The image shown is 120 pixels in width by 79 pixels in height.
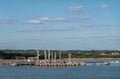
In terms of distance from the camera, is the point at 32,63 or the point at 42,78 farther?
the point at 32,63

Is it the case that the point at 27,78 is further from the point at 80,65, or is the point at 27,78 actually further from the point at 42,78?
the point at 80,65

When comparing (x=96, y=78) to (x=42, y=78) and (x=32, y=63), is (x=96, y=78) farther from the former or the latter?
(x=32, y=63)

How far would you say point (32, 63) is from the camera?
572ft

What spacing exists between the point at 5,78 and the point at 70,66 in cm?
6951

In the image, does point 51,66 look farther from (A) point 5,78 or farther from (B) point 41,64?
(A) point 5,78

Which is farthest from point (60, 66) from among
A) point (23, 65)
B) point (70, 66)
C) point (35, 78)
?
point (35, 78)

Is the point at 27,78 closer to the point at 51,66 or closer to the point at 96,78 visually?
the point at 96,78

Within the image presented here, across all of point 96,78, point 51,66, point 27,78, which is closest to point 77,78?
point 96,78

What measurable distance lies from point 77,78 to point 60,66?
2750 inches

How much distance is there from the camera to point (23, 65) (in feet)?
586

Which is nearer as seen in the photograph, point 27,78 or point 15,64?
point 27,78

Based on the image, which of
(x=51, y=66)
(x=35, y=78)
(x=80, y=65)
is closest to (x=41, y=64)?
(x=51, y=66)

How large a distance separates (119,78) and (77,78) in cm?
841

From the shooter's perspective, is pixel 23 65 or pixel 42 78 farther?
pixel 23 65
